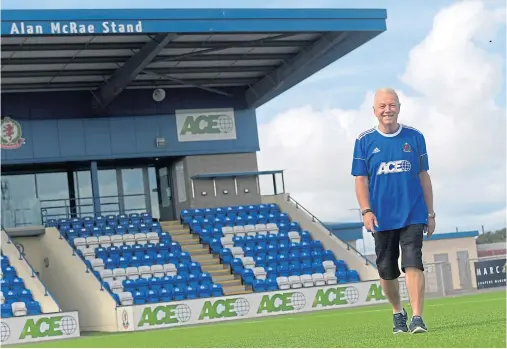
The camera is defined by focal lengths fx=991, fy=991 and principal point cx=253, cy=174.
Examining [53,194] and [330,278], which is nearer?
[330,278]

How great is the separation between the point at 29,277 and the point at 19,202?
5490 millimetres

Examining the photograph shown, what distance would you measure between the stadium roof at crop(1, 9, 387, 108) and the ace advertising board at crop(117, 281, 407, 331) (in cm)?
663

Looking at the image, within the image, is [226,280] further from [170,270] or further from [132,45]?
[132,45]

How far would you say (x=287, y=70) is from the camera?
29.3m

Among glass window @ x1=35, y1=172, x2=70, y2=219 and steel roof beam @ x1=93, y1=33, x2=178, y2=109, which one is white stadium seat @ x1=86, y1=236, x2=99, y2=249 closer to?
glass window @ x1=35, y1=172, x2=70, y2=219

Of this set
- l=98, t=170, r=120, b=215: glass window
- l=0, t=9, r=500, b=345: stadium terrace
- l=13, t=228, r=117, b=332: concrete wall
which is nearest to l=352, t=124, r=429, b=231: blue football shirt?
l=0, t=9, r=500, b=345: stadium terrace

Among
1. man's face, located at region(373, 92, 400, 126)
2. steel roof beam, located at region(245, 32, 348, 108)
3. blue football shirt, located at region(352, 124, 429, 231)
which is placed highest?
steel roof beam, located at region(245, 32, 348, 108)

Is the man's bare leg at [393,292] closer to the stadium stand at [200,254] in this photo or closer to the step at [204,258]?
the stadium stand at [200,254]

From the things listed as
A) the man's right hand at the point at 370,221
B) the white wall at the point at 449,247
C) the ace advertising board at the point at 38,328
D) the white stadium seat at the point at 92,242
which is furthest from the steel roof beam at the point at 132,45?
the man's right hand at the point at 370,221

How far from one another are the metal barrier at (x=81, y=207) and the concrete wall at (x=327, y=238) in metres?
4.30

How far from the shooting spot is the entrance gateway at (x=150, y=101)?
2555cm

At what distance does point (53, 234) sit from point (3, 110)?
4520 mm

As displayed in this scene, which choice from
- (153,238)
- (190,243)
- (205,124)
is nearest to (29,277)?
(153,238)

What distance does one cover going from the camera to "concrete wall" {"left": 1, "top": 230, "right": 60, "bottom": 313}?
23331mm
